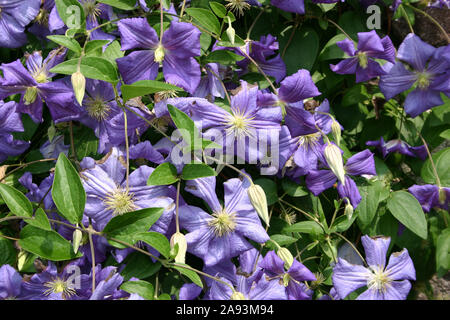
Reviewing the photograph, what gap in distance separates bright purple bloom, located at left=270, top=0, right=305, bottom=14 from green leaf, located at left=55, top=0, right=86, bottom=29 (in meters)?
0.42

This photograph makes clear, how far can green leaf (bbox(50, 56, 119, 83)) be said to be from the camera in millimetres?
880

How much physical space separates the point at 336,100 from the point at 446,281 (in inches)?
24.7

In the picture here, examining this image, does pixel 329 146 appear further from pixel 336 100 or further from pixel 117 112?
pixel 117 112

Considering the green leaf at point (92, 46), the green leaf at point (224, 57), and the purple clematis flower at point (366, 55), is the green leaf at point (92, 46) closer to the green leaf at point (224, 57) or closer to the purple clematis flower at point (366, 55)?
the green leaf at point (224, 57)

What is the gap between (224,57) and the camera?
1003 millimetres

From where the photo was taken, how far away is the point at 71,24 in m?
0.97

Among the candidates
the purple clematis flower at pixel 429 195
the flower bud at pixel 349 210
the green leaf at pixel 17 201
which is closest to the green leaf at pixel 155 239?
the green leaf at pixel 17 201

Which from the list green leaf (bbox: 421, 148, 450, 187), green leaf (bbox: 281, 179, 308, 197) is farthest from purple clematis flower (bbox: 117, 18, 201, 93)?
green leaf (bbox: 421, 148, 450, 187)

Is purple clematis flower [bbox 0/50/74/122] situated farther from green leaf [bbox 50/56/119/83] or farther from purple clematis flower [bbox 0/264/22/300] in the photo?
purple clematis flower [bbox 0/264/22/300]

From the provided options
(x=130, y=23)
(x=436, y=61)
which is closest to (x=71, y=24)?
(x=130, y=23)

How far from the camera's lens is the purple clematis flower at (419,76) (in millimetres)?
1158

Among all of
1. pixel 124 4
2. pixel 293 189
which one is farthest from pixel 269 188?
pixel 124 4

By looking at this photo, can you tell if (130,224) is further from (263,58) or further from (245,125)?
(263,58)
